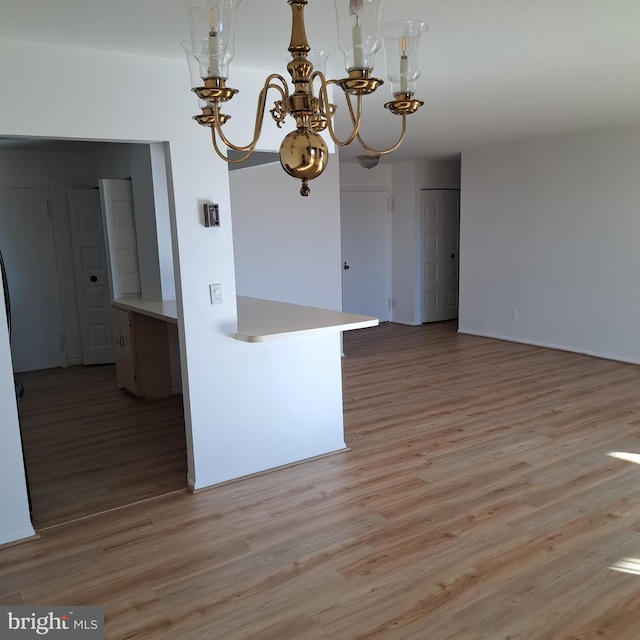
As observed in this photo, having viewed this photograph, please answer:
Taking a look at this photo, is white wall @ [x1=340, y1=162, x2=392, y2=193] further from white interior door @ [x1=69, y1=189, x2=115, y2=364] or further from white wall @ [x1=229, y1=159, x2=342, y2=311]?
white interior door @ [x1=69, y1=189, x2=115, y2=364]

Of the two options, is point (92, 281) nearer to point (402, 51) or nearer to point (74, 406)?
point (74, 406)

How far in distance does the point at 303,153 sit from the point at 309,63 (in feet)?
0.83

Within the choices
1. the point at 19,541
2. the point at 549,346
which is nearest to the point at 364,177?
the point at 549,346

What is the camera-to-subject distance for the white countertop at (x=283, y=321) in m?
3.14

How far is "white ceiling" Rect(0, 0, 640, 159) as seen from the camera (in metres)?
2.32

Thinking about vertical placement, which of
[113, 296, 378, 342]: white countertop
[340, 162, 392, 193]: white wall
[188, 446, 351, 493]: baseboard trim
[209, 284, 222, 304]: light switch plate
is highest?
[340, 162, 392, 193]: white wall

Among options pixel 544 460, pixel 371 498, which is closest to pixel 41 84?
pixel 371 498

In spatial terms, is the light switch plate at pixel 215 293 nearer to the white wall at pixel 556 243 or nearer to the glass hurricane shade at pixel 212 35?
the glass hurricane shade at pixel 212 35

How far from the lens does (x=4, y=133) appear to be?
2.57 metres

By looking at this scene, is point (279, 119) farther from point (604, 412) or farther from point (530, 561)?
point (604, 412)

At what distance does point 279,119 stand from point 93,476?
265cm

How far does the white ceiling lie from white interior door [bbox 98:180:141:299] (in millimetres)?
2475

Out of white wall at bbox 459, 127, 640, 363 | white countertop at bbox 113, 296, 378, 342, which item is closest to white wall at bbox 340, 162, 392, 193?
white wall at bbox 459, 127, 640, 363

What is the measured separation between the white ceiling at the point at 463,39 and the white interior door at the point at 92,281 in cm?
353
